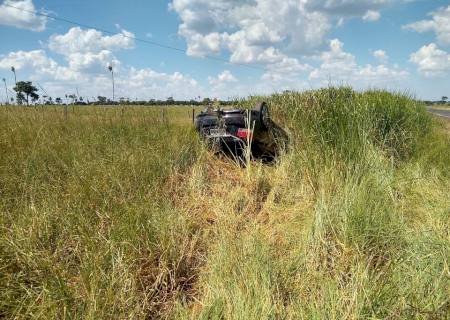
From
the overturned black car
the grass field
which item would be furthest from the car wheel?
the grass field

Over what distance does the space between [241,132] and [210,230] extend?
2.47 m

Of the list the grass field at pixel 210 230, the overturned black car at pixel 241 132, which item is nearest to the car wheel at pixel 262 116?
the overturned black car at pixel 241 132

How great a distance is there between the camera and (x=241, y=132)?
5793mm

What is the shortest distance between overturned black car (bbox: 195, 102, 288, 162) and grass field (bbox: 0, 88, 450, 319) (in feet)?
2.13

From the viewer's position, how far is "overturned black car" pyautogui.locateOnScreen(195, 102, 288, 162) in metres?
5.87

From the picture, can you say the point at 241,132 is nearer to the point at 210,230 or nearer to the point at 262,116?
the point at 262,116

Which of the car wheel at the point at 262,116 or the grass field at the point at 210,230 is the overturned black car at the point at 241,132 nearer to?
the car wheel at the point at 262,116

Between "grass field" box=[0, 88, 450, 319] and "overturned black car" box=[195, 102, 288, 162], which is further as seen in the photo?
"overturned black car" box=[195, 102, 288, 162]

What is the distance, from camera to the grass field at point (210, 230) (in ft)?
7.39

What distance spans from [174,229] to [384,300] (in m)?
1.79

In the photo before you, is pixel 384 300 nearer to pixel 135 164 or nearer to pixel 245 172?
pixel 135 164

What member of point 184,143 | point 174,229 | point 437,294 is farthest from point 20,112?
point 437,294

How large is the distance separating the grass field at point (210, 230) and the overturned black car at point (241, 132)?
650mm

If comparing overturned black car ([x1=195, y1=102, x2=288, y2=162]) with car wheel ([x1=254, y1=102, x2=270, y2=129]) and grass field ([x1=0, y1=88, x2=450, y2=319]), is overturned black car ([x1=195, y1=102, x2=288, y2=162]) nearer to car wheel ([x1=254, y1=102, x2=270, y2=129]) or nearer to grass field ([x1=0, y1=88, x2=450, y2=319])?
car wheel ([x1=254, y1=102, x2=270, y2=129])
